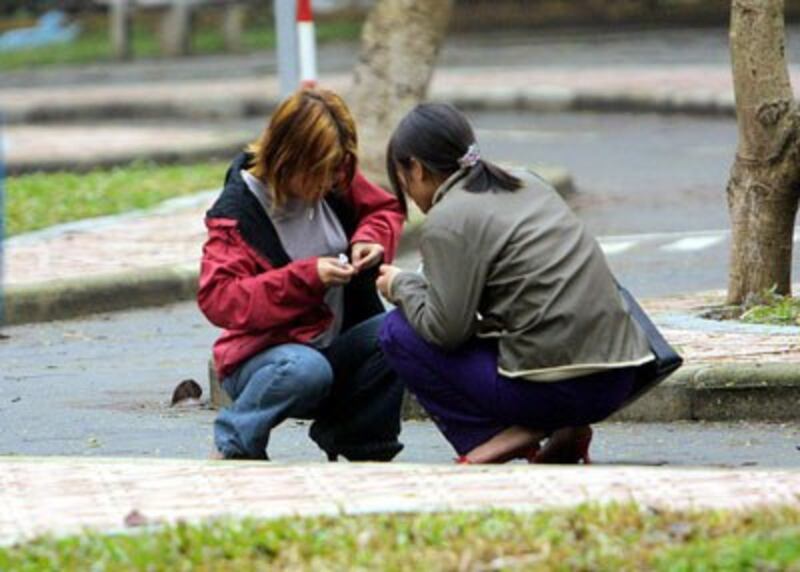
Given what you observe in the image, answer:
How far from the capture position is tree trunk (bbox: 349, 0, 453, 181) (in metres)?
15.3

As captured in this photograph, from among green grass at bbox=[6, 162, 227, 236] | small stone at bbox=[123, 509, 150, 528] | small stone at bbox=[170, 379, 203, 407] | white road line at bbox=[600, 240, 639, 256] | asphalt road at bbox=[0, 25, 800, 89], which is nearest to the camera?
small stone at bbox=[123, 509, 150, 528]

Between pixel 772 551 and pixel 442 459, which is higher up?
pixel 772 551

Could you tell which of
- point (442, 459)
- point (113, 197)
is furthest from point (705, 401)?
point (113, 197)

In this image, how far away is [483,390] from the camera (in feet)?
21.6

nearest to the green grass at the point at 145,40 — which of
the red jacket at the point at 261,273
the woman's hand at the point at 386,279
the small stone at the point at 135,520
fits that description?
the red jacket at the point at 261,273

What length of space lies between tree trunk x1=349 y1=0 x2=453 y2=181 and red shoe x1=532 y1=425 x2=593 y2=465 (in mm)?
8408

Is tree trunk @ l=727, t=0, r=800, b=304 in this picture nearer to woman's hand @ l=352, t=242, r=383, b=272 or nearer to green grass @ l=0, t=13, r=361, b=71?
woman's hand @ l=352, t=242, r=383, b=272

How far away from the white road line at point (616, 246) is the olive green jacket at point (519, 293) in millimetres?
6340

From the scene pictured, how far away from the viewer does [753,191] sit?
30.1 feet

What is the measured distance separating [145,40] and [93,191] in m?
19.7

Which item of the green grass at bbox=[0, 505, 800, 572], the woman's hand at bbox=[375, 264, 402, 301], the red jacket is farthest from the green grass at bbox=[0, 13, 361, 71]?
the green grass at bbox=[0, 505, 800, 572]

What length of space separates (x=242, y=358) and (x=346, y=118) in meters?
0.75

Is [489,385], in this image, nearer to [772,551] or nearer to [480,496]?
[480,496]

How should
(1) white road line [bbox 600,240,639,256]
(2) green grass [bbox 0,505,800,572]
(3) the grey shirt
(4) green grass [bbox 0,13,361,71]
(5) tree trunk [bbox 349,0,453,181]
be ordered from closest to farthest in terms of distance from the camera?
(2) green grass [bbox 0,505,800,572] → (3) the grey shirt → (1) white road line [bbox 600,240,639,256] → (5) tree trunk [bbox 349,0,453,181] → (4) green grass [bbox 0,13,361,71]
